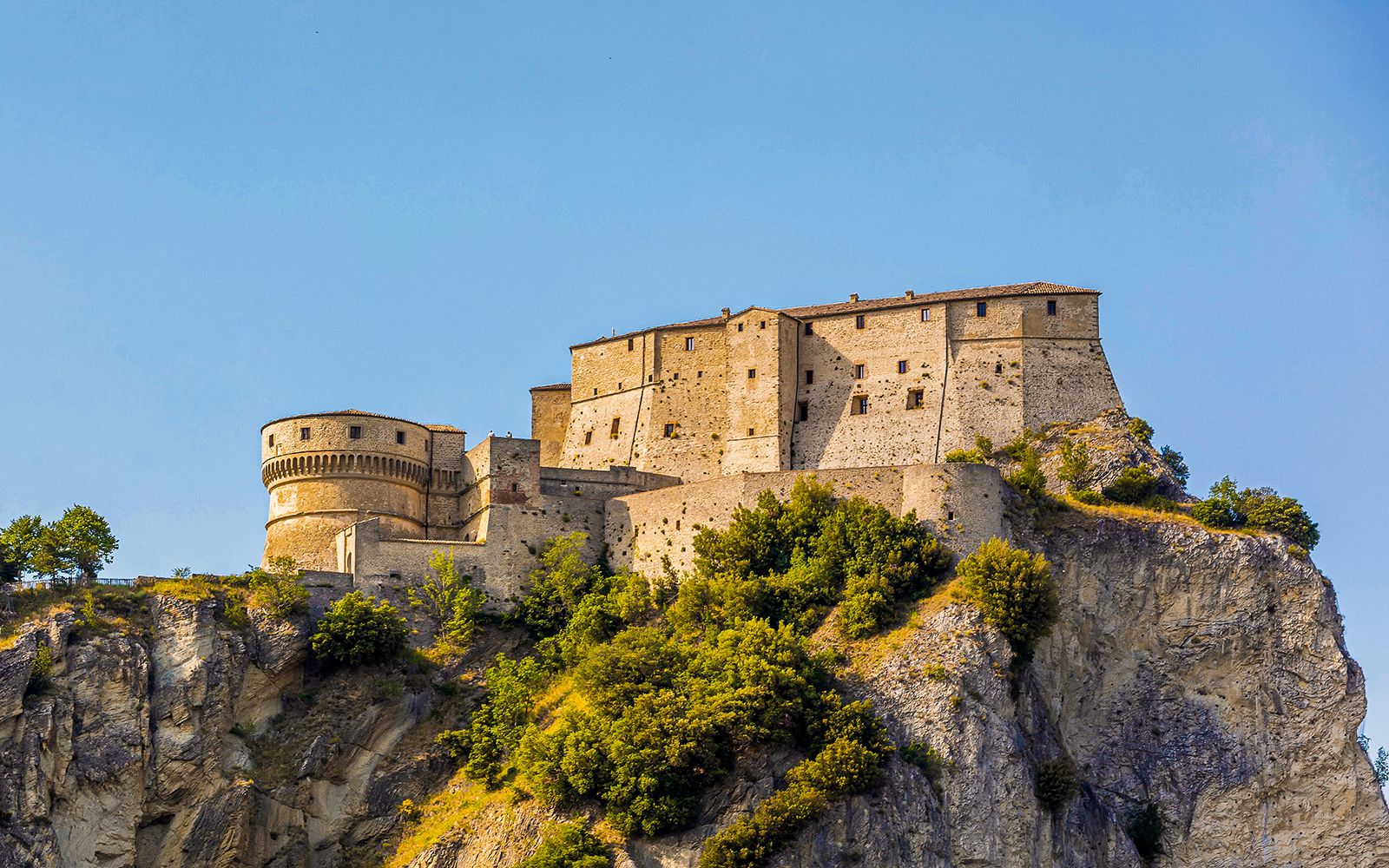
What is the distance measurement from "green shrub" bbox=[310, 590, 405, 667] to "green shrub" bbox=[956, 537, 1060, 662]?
68.0 ft

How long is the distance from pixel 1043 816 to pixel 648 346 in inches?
1219

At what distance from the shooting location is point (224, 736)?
74.1m

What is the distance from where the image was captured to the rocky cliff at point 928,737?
2749 inches

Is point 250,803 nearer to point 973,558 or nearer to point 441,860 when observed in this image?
point 441,860

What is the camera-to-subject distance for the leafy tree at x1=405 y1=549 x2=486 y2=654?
262 ft

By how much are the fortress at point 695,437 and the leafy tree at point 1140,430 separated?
2.00 metres

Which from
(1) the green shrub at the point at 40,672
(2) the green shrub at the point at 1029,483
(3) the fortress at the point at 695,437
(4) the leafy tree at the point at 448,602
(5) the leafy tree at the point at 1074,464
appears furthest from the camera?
(5) the leafy tree at the point at 1074,464

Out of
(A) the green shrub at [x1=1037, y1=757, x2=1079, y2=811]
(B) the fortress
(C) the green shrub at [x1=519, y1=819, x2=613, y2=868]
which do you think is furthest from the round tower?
(A) the green shrub at [x1=1037, y1=757, x2=1079, y2=811]

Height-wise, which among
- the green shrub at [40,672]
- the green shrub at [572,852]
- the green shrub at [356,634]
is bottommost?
the green shrub at [572,852]

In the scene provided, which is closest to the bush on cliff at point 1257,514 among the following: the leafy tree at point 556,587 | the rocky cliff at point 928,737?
the rocky cliff at point 928,737

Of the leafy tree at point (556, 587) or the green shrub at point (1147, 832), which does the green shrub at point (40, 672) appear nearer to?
the leafy tree at point (556, 587)

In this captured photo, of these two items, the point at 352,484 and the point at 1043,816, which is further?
the point at 352,484

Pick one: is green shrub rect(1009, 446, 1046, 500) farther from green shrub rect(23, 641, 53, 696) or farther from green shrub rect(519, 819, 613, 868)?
green shrub rect(23, 641, 53, 696)

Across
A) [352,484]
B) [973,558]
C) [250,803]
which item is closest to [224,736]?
[250,803]
